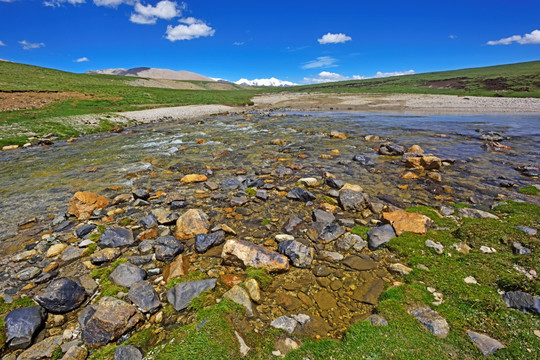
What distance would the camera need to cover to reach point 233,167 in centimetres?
1522

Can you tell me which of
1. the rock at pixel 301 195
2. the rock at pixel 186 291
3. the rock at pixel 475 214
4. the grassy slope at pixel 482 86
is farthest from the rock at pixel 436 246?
the grassy slope at pixel 482 86

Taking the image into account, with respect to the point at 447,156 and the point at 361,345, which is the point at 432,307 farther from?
the point at 447,156

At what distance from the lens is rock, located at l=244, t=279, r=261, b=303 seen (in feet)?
16.9

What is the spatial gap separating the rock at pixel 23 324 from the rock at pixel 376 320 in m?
6.18

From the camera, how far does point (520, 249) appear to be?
612 cm

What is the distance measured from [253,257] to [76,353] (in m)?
3.68

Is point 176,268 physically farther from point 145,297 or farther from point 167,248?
point 145,297

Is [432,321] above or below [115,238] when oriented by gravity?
below

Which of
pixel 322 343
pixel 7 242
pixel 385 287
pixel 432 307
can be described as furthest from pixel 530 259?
pixel 7 242

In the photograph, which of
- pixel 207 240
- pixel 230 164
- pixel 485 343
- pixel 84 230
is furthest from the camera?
pixel 230 164

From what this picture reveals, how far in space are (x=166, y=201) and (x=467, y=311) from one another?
9.95m

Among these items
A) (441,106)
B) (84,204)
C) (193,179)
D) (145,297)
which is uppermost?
(441,106)

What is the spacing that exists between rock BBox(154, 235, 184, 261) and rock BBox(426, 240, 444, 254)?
22.7ft

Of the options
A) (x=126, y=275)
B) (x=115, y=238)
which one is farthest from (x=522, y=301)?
(x=115, y=238)
